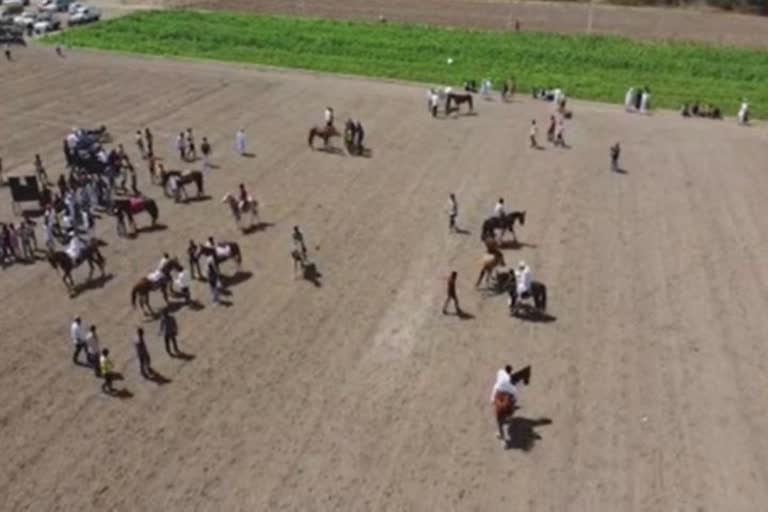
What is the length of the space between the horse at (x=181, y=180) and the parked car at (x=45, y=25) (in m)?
36.2

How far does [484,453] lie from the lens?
63.8 ft

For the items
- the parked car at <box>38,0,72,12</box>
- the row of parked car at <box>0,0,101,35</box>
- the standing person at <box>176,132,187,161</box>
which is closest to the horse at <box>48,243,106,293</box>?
the standing person at <box>176,132,187,161</box>

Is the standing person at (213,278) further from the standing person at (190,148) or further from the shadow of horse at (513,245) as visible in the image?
the standing person at (190,148)

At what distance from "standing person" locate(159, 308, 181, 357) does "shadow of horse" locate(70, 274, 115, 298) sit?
14.5 ft

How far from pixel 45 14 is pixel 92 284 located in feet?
159

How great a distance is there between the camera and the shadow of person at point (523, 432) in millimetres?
19656

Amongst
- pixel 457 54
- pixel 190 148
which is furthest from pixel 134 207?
pixel 457 54

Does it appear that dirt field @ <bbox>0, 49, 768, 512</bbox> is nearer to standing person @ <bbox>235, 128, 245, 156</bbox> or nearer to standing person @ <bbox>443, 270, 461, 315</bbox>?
standing person @ <bbox>443, 270, 461, 315</bbox>

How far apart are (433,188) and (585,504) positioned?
18.0 meters

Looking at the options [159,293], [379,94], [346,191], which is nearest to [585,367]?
[159,293]

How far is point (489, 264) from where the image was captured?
2616cm

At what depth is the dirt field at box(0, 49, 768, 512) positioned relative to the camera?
18.7 metres

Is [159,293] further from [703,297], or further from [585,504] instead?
[703,297]

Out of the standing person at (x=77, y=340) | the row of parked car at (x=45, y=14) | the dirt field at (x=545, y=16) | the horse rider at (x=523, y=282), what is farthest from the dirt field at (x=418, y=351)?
the row of parked car at (x=45, y=14)
